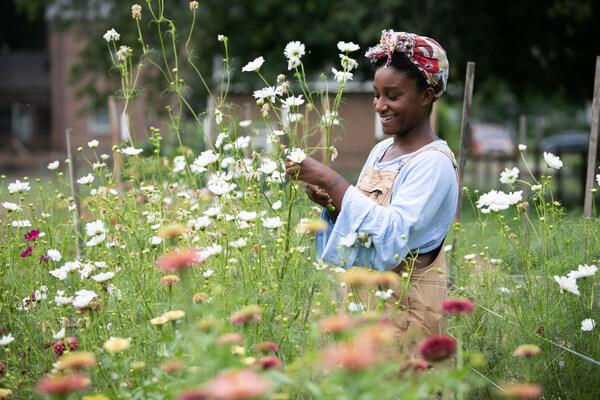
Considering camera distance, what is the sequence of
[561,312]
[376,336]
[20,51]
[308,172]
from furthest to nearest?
[20,51], [561,312], [308,172], [376,336]

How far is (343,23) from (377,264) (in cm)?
1187

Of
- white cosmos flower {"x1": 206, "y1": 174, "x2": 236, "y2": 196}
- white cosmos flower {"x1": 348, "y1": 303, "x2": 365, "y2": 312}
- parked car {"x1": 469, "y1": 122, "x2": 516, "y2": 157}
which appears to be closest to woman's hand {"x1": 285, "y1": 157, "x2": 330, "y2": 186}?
white cosmos flower {"x1": 348, "y1": 303, "x2": 365, "y2": 312}

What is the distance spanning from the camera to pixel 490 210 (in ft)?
10.9

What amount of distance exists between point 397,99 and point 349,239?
49 cm

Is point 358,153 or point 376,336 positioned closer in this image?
point 376,336

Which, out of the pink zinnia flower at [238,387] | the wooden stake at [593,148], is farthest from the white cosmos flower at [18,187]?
the pink zinnia flower at [238,387]

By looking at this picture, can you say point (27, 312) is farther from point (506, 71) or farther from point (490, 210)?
point (506, 71)

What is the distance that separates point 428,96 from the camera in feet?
9.12

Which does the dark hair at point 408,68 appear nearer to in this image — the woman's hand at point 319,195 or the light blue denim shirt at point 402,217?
the light blue denim shirt at point 402,217

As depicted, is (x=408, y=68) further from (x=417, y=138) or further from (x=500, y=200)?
(x=500, y=200)

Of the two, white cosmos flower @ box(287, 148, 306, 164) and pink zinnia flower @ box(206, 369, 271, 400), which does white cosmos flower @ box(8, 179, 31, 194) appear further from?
pink zinnia flower @ box(206, 369, 271, 400)

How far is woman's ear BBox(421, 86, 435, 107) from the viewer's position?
9.07 ft

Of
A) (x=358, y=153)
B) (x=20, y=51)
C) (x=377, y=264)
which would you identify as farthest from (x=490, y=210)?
(x=20, y=51)

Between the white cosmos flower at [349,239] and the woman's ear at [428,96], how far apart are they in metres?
0.51
